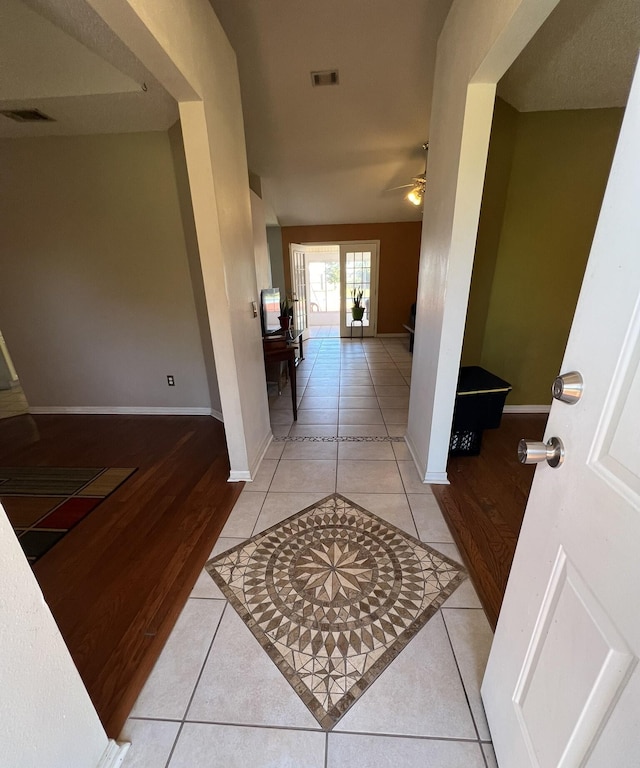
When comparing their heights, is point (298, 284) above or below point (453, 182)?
below

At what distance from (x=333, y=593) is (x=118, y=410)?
9.52ft

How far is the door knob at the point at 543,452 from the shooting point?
62 cm

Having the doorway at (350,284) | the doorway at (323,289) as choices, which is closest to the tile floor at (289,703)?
the doorway at (350,284)

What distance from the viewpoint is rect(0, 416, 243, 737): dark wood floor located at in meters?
1.14

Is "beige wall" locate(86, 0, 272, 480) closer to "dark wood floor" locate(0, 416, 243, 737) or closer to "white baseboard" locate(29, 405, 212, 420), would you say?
"dark wood floor" locate(0, 416, 243, 737)

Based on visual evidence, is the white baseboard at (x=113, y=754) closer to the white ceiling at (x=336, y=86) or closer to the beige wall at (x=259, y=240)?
the white ceiling at (x=336, y=86)

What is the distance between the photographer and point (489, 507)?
1.79m

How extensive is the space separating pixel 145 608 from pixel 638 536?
5.30 feet

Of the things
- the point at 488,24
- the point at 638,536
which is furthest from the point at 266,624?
the point at 488,24

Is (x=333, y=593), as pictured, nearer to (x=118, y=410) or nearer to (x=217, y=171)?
(x=217, y=171)

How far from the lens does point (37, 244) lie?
2732 millimetres

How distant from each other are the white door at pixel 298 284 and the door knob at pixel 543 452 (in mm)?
5365

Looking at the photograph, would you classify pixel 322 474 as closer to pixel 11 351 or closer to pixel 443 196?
pixel 443 196

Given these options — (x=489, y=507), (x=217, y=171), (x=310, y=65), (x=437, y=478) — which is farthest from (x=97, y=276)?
(x=489, y=507)
